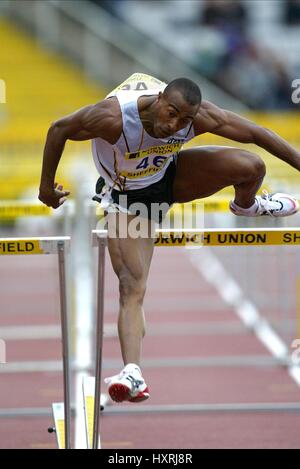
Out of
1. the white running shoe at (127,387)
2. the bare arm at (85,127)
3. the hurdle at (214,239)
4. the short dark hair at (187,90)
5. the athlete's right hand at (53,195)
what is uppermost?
the short dark hair at (187,90)

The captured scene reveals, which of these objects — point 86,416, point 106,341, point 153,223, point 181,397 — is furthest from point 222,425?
point 106,341

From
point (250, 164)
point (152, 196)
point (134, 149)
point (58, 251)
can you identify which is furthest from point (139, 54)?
point (58, 251)

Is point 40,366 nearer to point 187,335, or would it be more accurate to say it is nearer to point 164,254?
point 187,335

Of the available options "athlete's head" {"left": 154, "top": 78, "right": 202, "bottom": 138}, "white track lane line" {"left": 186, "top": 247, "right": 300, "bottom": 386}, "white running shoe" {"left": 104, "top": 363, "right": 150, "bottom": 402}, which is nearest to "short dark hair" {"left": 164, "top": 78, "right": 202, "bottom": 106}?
"athlete's head" {"left": 154, "top": 78, "right": 202, "bottom": 138}

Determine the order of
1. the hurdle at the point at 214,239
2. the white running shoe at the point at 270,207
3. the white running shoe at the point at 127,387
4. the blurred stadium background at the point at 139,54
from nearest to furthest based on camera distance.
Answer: the white running shoe at the point at 127,387 → the hurdle at the point at 214,239 → the white running shoe at the point at 270,207 → the blurred stadium background at the point at 139,54

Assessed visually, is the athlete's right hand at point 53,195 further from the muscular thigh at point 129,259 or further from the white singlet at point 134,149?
the muscular thigh at point 129,259

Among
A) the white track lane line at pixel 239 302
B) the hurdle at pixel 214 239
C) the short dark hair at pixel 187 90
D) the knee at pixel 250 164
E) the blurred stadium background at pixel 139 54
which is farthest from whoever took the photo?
the blurred stadium background at pixel 139 54

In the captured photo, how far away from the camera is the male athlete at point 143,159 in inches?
218

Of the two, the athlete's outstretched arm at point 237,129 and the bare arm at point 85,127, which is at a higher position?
the athlete's outstretched arm at point 237,129

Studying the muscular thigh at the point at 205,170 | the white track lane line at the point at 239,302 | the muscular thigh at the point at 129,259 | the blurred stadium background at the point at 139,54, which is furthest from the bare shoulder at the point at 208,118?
the blurred stadium background at the point at 139,54

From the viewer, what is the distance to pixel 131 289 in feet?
18.7

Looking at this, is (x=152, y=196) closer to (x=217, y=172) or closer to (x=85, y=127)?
(x=217, y=172)

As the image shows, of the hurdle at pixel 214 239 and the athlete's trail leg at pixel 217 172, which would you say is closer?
the hurdle at pixel 214 239

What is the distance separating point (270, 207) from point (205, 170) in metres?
0.65
